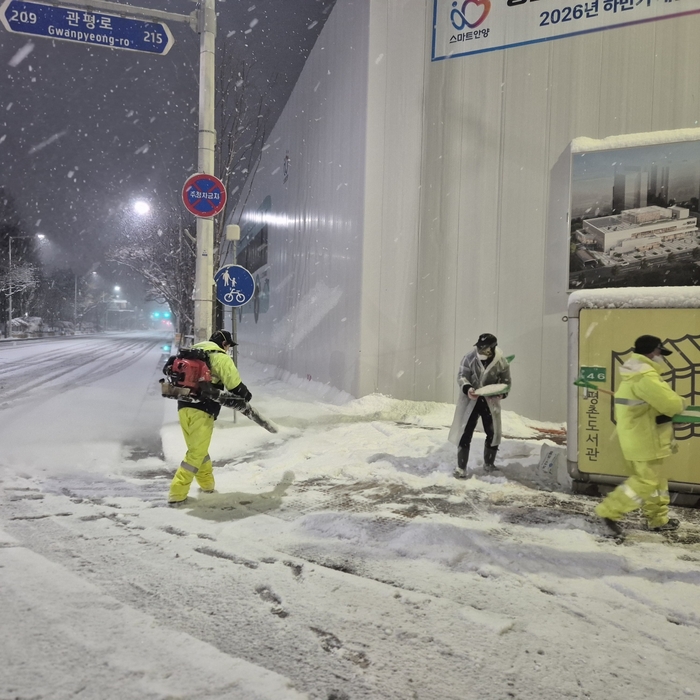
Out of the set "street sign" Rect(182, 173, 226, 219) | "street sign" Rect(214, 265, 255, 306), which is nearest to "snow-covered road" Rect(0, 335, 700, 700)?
"street sign" Rect(214, 265, 255, 306)

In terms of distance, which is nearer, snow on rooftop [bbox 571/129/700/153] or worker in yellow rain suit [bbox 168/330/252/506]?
worker in yellow rain suit [bbox 168/330/252/506]

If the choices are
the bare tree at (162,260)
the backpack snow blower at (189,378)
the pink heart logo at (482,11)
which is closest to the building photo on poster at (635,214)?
the pink heart logo at (482,11)

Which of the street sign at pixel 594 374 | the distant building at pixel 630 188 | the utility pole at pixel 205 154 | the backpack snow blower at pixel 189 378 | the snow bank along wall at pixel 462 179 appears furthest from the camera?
the snow bank along wall at pixel 462 179

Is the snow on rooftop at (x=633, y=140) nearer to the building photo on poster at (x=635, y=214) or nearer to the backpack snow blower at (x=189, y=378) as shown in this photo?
the building photo on poster at (x=635, y=214)

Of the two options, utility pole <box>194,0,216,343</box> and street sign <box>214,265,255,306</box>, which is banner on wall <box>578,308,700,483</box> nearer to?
street sign <box>214,265,255,306</box>

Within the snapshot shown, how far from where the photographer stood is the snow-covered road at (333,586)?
2.58 m

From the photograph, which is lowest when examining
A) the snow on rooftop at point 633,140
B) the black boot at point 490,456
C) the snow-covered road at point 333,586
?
the snow-covered road at point 333,586

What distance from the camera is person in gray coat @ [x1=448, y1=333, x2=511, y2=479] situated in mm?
6332

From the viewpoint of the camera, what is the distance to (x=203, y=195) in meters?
8.36

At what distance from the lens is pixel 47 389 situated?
45.3ft

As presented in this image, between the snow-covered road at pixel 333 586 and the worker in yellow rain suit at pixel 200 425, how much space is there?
208mm

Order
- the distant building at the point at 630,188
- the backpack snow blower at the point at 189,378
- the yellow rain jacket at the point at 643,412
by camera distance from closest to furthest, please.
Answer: the yellow rain jacket at the point at 643,412, the backpack snow blower at the point at 189,378, the distant building at the point at 630,188

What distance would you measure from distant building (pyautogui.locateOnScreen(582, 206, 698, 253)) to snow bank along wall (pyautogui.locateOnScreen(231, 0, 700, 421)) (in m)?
0.58

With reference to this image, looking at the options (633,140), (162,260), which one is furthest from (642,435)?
(162,260)
